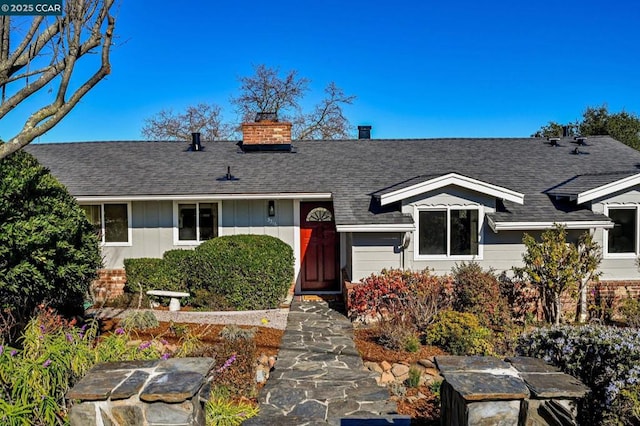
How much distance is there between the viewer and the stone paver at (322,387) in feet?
17.4

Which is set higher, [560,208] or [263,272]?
[560,208]

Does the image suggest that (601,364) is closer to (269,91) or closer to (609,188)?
(609,188)

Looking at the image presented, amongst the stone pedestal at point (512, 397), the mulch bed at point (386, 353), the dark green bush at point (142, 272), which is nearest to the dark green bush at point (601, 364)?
the stone pedestal at point (512, 397)

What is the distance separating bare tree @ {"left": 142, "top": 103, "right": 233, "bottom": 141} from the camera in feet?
115

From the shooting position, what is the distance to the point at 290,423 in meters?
5.17

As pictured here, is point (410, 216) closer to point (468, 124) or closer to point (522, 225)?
point (522, 225)

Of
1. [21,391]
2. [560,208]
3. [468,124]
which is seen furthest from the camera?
[468,124]

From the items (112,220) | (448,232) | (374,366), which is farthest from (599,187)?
(112,220)

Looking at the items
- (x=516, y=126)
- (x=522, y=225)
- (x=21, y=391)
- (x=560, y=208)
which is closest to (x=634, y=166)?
(x=560, y=208)

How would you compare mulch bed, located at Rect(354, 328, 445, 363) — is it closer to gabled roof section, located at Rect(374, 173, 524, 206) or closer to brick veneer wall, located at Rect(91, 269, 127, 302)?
gabled roof section, located at Rect(374, 173, 524, 206)

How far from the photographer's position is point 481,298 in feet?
29.8

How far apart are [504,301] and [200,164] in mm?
9471

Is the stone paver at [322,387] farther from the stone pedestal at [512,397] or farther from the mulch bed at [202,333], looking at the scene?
the stone pedestal at [512,397]

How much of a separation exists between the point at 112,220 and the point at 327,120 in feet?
74.9
